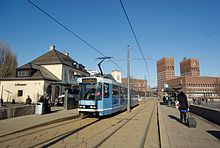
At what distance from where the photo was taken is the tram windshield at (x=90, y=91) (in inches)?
617

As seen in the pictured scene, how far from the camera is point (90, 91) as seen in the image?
16.1 meters

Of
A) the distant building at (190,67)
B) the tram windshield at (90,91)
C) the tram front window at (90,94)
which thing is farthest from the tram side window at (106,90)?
the distant building at (190,67)

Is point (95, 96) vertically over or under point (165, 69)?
under

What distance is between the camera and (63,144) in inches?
301

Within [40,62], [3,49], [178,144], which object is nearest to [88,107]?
[178,144]

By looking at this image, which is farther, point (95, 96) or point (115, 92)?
point (115, 92)

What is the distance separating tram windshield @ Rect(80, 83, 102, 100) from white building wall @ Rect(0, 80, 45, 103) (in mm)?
22024

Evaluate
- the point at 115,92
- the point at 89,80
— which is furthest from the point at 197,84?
the point at 89,80

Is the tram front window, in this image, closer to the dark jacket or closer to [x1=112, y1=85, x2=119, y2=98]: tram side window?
[x1=112, y1=85, x2=119, y2=98]: tram side window

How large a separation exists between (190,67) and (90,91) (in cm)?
8922

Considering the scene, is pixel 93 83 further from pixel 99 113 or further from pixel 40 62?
pixel 40 62

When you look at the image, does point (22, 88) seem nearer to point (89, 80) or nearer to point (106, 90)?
point (89, 80)

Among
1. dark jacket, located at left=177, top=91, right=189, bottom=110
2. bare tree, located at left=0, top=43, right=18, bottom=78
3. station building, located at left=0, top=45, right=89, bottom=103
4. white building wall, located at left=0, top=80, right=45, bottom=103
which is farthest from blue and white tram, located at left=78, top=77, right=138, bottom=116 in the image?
bare tree, located at left=0, top=43, right=18, bottom=78

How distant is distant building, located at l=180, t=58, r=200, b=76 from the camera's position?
3724 inches
